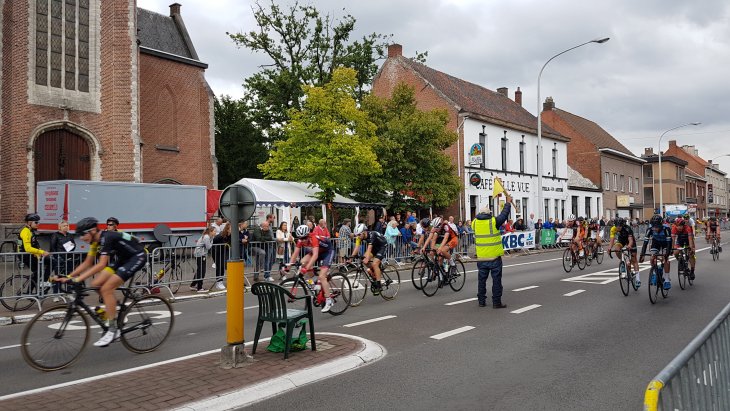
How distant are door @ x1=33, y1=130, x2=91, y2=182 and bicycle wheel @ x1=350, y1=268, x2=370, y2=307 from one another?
18.5m

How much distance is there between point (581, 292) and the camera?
1188 cm

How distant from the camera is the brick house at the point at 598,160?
162 feet

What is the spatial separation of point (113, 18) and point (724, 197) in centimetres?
11023

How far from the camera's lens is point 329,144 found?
885 inches

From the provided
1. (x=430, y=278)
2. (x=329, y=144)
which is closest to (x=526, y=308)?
(x=430, y=278)

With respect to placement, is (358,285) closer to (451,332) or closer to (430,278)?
(430,278)

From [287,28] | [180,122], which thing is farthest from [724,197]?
[180,122]

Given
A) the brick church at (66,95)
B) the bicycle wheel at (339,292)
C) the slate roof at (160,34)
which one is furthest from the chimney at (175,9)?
the bicycle wheel at (339,292)

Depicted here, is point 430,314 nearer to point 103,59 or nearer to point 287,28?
point 103,59

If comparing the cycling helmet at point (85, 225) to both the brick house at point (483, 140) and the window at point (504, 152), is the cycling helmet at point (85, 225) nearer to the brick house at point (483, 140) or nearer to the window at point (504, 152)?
the brick house at point (483, 140)

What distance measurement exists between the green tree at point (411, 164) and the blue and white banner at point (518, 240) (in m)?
3.50

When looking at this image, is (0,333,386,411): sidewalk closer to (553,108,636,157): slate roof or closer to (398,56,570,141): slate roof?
(398,56,570,141): slate roof

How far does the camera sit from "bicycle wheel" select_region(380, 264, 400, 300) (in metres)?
10.9

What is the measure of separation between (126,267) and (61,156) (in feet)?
63.5
